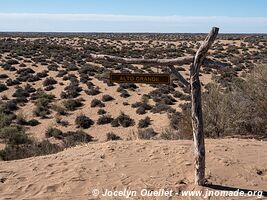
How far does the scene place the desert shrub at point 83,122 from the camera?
18484mm

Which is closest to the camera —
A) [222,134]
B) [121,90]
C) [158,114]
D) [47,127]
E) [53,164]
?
[53,164]

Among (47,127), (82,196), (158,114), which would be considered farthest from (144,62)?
(158,114)

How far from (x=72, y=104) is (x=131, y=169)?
13.6 m

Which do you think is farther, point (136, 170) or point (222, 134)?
point (222, 134)

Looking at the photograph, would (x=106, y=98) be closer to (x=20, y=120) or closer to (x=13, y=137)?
(x=20, y=120)

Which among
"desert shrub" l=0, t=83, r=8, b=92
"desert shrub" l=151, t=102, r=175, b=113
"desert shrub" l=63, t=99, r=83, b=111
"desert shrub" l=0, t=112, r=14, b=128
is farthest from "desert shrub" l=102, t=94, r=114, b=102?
"desert shrub" l=0, t=83, r=8, b=92

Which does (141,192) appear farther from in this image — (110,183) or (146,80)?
(146,80)

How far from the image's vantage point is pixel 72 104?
21.6 meters

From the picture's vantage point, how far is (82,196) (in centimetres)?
721

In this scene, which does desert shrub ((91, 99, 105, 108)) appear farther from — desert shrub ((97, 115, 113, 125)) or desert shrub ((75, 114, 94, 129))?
desert shrub ((75, 114, 94, 129))

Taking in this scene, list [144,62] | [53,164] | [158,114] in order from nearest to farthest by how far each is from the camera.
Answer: [144,62] < [53,164] < [158,114]

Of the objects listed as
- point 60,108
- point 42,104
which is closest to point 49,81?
point 42,104

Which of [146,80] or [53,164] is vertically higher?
[146,80]

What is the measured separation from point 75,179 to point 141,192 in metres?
1.42
